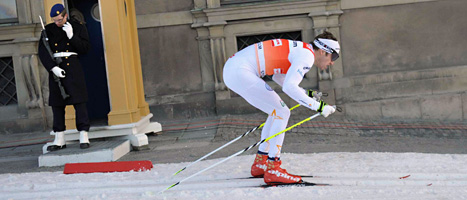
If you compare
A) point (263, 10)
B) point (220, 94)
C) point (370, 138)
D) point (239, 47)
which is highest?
point (263, 10)

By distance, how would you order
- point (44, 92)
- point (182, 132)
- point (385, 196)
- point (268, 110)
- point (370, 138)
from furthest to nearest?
1. point (44, 92)
2. point (182, 132)
3. point (370, 138)
4. point (268, 110)
5. point (385, 196)

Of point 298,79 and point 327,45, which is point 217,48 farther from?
point 298,79

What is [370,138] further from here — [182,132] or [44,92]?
[44,92]

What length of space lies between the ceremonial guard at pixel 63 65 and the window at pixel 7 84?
3669mm

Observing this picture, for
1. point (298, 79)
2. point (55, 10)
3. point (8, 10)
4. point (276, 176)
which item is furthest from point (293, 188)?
point (8, 10)

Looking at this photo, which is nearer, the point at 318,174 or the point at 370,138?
the point at 318,174

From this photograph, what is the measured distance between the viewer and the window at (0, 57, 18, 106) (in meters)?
9.28

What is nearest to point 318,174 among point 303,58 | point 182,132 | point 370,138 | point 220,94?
point 303,58

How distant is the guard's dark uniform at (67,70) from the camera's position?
237 inches

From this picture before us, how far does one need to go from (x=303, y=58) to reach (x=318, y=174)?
44.0 inches

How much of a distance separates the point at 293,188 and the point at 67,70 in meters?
3.29

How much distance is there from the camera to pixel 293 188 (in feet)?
13.7

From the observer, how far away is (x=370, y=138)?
278 inches

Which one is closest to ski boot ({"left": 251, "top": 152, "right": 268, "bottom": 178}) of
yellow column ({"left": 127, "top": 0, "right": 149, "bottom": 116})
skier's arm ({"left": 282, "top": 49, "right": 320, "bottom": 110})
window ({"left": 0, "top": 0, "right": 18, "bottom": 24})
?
skier's arm ({"left": 282, "top": 49, "right": 320, "bottom": 110})
